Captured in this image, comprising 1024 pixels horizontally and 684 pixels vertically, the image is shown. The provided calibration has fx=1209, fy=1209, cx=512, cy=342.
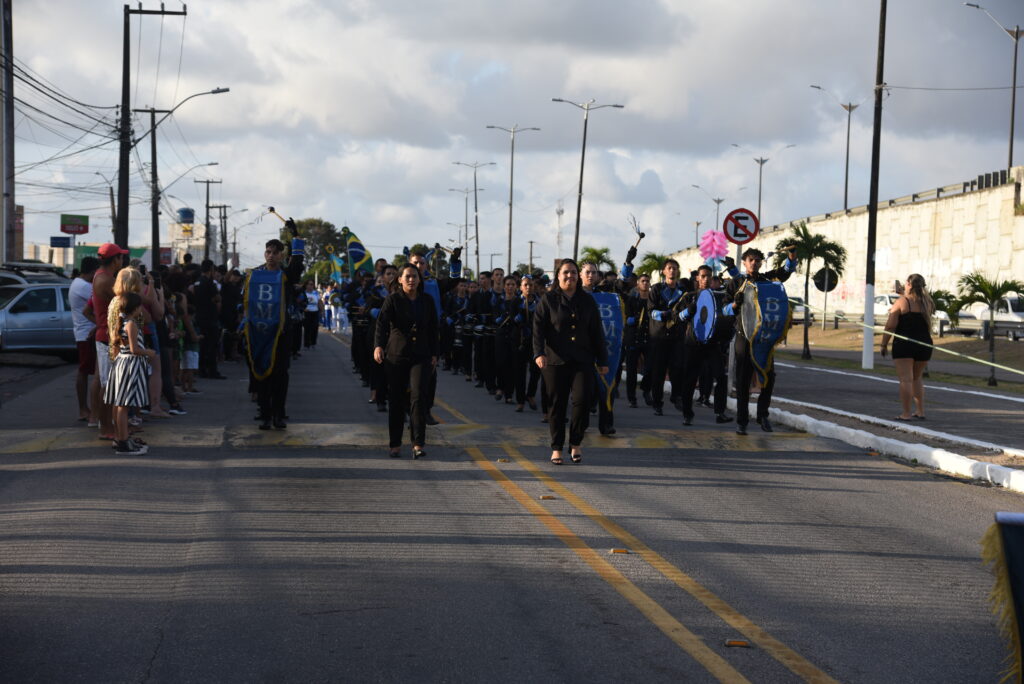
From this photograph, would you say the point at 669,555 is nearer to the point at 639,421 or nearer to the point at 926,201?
the point at 639,421

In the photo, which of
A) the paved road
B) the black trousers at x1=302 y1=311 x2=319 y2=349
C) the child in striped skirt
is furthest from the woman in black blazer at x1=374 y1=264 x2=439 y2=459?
the black trousers at x1=302 y1=311 x2=319 y2=349

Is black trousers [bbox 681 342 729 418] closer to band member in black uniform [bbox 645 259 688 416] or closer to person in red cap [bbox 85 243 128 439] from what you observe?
band member in black uniform [bbox 645 259 688 416]

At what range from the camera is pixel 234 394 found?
59.0 feet

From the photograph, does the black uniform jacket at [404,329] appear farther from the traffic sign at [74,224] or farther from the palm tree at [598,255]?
the traffic sign at [74,224]

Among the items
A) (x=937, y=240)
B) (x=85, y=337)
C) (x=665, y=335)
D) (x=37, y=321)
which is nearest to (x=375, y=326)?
(x=85, y=337)

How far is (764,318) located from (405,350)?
428 centimetres

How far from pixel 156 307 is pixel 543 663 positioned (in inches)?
365

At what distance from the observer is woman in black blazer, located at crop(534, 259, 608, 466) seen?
37.8 ft

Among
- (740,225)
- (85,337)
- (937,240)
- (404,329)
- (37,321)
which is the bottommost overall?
(37,321)

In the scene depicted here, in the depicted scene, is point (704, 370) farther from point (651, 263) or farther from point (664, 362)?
point (651, 263)

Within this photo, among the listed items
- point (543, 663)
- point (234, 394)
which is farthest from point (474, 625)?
point (234, 394)

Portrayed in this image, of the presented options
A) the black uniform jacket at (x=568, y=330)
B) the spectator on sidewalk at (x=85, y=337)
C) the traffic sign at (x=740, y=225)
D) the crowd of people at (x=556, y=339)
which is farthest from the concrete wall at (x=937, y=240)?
the spectator on sidewalk at (x=85, y=337)

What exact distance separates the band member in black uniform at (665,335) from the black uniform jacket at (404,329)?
499 centimetres

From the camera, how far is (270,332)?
1316 centimetres
